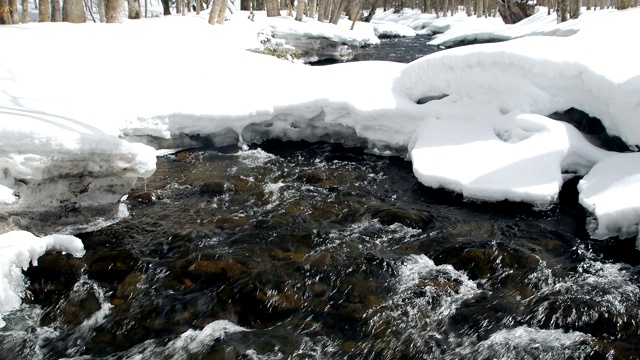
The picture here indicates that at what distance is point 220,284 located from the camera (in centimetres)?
418

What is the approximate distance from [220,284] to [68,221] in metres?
2.06

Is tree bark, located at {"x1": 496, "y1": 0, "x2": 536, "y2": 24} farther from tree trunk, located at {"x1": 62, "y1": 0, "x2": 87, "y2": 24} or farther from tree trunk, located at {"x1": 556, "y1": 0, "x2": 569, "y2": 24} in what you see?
tree trunk, located at {"x1": 62, "y1": 0, "x2": 87, "y2": 24}

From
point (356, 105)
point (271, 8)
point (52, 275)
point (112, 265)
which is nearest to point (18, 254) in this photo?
point (52, 275)

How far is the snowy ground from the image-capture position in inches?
189

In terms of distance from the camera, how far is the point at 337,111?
7.57 meters

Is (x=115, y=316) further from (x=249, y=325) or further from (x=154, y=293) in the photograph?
(x=249, y=325)

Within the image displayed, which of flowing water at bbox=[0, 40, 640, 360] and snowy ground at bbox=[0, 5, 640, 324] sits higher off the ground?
snowy ground at bbox=[0, 5, 640, 324]

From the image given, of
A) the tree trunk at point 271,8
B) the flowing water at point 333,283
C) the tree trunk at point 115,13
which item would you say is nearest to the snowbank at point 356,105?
the flowing water at point 333,283

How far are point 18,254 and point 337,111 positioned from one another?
4.93 meters

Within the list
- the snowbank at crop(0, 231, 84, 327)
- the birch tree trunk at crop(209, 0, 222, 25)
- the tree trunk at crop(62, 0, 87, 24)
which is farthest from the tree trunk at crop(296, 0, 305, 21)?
the snowbank at crop(0, 231, 84, 327)

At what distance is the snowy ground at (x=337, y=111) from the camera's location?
4805mm

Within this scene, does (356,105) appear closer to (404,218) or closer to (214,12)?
(404,218)

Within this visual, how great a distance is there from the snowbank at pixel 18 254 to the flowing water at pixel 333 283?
4.4 inches

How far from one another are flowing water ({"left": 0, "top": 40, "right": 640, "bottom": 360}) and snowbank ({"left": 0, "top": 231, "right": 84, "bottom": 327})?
111 mm
